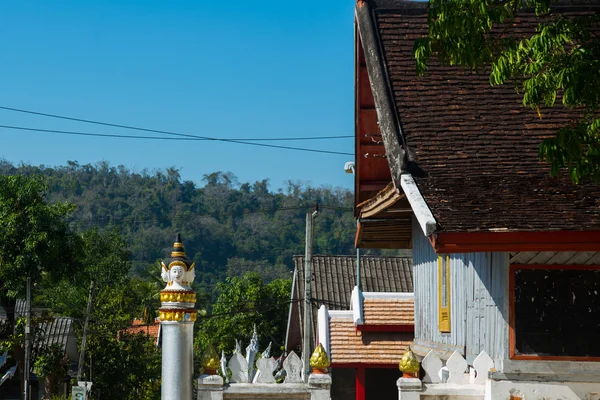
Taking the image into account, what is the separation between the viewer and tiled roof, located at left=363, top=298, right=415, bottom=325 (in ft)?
55.8

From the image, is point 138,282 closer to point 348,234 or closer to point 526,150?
point 526,150

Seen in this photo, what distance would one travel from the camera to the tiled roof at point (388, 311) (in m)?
17.0

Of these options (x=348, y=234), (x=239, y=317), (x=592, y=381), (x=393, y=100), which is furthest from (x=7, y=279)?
(x=348, y=234)

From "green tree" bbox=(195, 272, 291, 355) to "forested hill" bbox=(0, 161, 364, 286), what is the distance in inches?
1564

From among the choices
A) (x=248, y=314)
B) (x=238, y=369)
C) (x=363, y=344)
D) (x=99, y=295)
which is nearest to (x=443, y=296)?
(x=238, y=369)

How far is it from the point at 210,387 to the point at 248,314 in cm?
3403

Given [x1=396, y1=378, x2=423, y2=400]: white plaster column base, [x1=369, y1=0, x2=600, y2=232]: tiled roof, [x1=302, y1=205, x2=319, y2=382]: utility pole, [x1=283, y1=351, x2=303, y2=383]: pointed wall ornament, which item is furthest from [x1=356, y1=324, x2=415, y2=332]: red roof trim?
[x1=302, y1=205, x2=319, y2=382]: utility pole

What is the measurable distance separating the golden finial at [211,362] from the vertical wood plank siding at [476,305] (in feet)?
9.26

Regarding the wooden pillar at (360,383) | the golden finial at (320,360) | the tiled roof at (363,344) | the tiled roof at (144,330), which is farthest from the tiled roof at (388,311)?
the tiled roof at (144,330)

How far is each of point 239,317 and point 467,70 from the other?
105ft

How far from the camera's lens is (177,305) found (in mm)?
9602

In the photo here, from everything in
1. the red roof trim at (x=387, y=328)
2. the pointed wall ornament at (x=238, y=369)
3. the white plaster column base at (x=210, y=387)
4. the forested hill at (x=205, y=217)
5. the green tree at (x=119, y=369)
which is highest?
the forested hill at (x=205, y=217)

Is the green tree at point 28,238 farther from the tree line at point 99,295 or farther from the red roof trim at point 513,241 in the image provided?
the red roof trim at point 513,241

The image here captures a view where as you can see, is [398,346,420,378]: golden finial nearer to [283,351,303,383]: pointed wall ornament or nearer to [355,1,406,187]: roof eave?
[283,351,303,383]: pointed wall ornament
